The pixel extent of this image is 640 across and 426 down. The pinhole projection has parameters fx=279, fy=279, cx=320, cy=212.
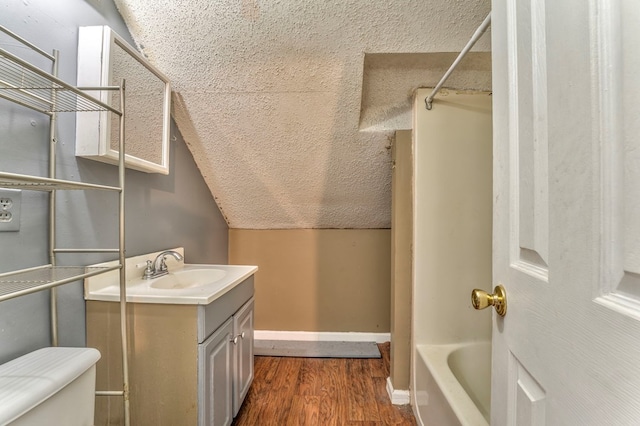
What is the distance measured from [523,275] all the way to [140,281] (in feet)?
4.87

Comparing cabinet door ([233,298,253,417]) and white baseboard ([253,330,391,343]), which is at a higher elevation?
cabinet door ([233,298,253,417])

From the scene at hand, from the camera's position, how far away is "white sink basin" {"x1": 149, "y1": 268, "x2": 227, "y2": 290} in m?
1.44

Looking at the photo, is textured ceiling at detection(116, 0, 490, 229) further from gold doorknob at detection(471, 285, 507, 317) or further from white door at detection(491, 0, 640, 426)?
gold doorknob at detection(471, 285, 507, 317)

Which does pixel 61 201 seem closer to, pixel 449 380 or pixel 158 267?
pixel 158 267

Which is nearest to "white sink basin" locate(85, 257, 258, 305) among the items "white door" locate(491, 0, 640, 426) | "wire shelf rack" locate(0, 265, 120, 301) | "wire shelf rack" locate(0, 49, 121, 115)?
"wire shelf rack" locate(0, 265, 120, 301)

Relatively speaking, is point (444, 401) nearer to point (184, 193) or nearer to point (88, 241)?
point (88, 241)

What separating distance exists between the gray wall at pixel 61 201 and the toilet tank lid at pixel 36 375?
0.12m

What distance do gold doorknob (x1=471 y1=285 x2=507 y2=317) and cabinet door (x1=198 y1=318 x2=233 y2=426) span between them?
3.28 ft

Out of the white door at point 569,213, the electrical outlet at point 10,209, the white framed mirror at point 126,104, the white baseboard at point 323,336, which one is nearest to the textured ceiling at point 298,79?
the white framed mirror at point 126,104

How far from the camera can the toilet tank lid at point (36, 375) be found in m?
0.62

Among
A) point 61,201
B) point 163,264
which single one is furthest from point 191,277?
point 61,201

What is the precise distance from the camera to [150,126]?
142cm

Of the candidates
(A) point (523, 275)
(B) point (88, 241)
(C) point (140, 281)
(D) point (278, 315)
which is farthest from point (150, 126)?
(D) point (278, 315)

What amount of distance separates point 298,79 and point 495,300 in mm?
1386
